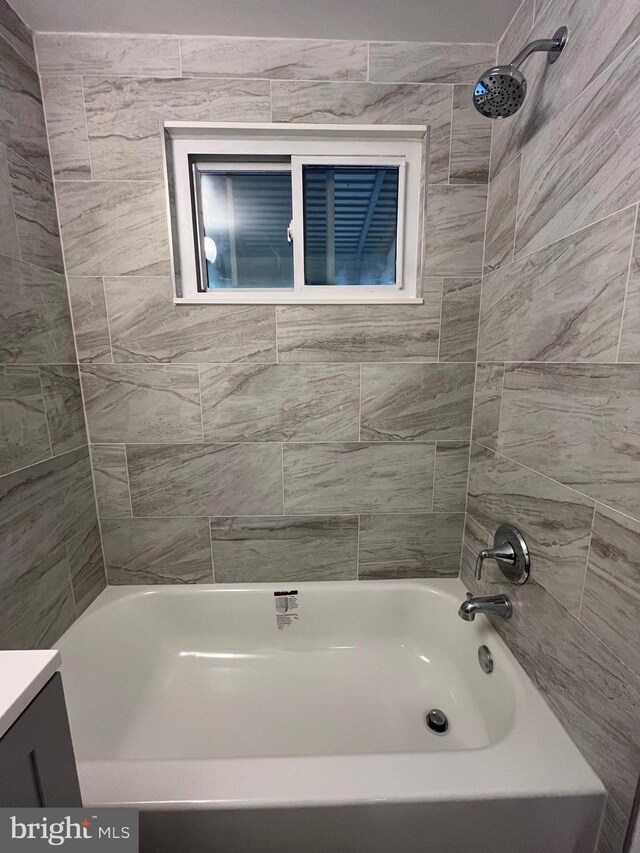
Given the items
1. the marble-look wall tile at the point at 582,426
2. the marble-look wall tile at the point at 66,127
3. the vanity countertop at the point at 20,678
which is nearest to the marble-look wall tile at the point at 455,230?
the marble-look wall tile at the point at 582,426

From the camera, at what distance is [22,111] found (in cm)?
102

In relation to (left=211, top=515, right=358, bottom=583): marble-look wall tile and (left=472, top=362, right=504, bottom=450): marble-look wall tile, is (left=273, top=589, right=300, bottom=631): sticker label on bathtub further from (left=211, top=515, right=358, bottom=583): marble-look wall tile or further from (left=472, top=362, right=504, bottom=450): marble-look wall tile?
(left=472, top=362, right=504, bottom=450): marble-look wall tile

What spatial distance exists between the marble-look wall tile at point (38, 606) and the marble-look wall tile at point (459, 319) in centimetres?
153

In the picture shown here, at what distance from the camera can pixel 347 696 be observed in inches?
49.1

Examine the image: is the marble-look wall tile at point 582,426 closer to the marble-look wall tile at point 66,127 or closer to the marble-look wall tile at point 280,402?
the marble-look wall tile at point 280,402

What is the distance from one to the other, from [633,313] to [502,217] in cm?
64

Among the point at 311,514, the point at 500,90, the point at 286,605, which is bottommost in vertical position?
the point at 286,605

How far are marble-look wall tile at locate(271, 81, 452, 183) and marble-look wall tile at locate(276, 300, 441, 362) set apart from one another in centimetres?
57

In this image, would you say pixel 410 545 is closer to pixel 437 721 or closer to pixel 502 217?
pixel 437 721

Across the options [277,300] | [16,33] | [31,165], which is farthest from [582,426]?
[16,33]

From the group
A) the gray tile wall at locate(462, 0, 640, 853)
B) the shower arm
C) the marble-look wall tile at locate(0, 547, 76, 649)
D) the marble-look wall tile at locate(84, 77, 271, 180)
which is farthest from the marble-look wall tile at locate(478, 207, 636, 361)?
the marble-look wall tile at locate(0, 547, 76, 649)

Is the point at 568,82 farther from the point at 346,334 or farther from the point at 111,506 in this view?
the point at 111,506

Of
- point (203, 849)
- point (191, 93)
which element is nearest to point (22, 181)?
point (191, 93)

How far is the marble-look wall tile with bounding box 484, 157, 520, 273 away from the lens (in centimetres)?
103
